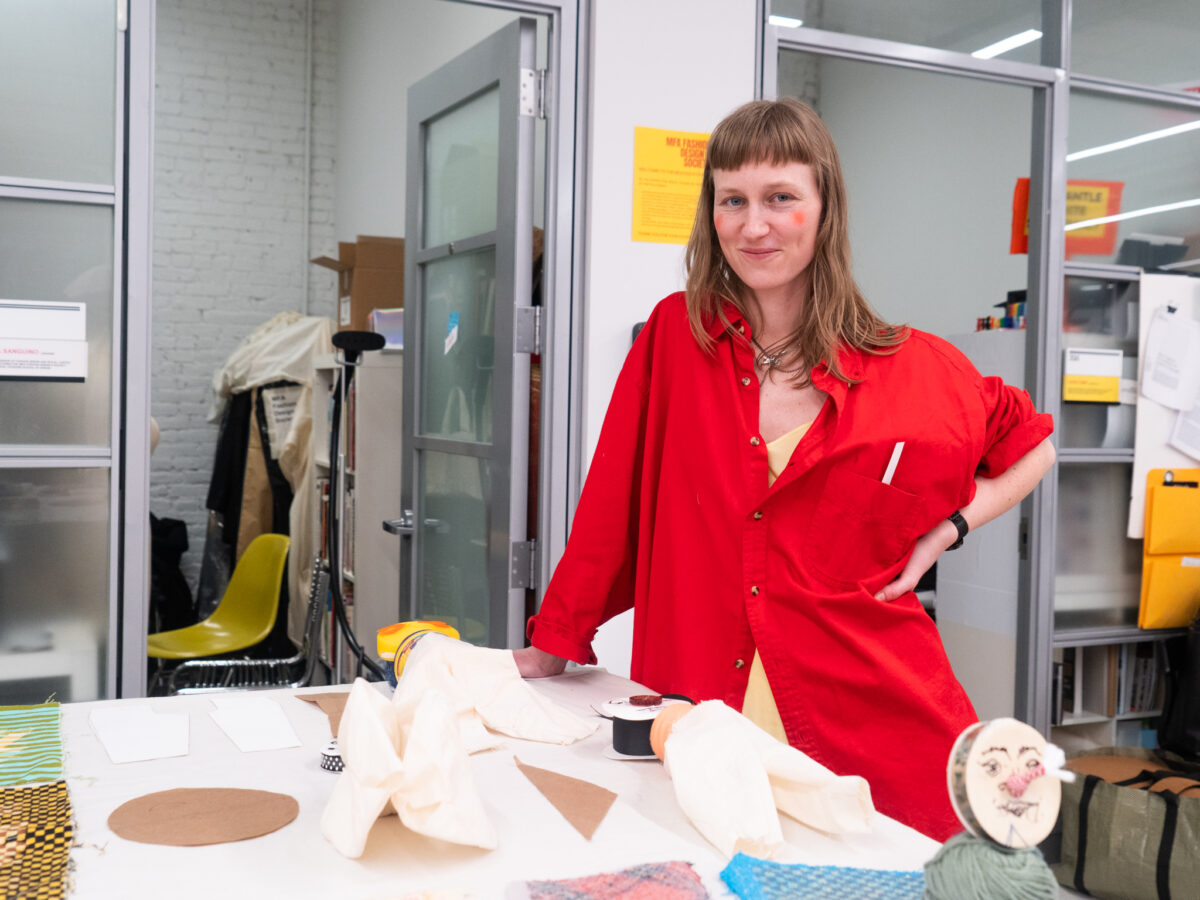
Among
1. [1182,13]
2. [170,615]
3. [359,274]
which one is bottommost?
[170,615]

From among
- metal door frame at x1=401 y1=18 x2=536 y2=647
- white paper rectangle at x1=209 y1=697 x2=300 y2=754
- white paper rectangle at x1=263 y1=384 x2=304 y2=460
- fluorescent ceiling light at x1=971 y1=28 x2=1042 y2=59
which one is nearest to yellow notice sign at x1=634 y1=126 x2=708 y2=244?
metal door frame at x1=401 y1=18 x2=536 y2=647

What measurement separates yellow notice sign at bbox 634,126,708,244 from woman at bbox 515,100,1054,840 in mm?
1032

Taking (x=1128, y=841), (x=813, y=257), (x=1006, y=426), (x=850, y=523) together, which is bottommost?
(x=1128, y=841)

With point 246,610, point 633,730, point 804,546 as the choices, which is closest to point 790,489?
point 804,546

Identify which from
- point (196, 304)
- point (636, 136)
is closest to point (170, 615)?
point (196, 304)

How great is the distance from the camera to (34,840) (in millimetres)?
986

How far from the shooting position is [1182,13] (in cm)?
333

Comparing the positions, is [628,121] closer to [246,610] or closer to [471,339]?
[471,339]

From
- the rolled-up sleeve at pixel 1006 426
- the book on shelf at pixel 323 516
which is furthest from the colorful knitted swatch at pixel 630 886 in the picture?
the book on shelf at pixel 323 516

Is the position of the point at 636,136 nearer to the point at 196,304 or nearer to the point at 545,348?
the point at 545,348

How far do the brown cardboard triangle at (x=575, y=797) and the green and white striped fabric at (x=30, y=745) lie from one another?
513mm

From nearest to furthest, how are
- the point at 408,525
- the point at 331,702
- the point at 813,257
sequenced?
1. the point at 331,702
2. the point at 813,257
3. the point at 408,525

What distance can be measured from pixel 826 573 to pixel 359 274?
3210mm

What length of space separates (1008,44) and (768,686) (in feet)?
7.73
